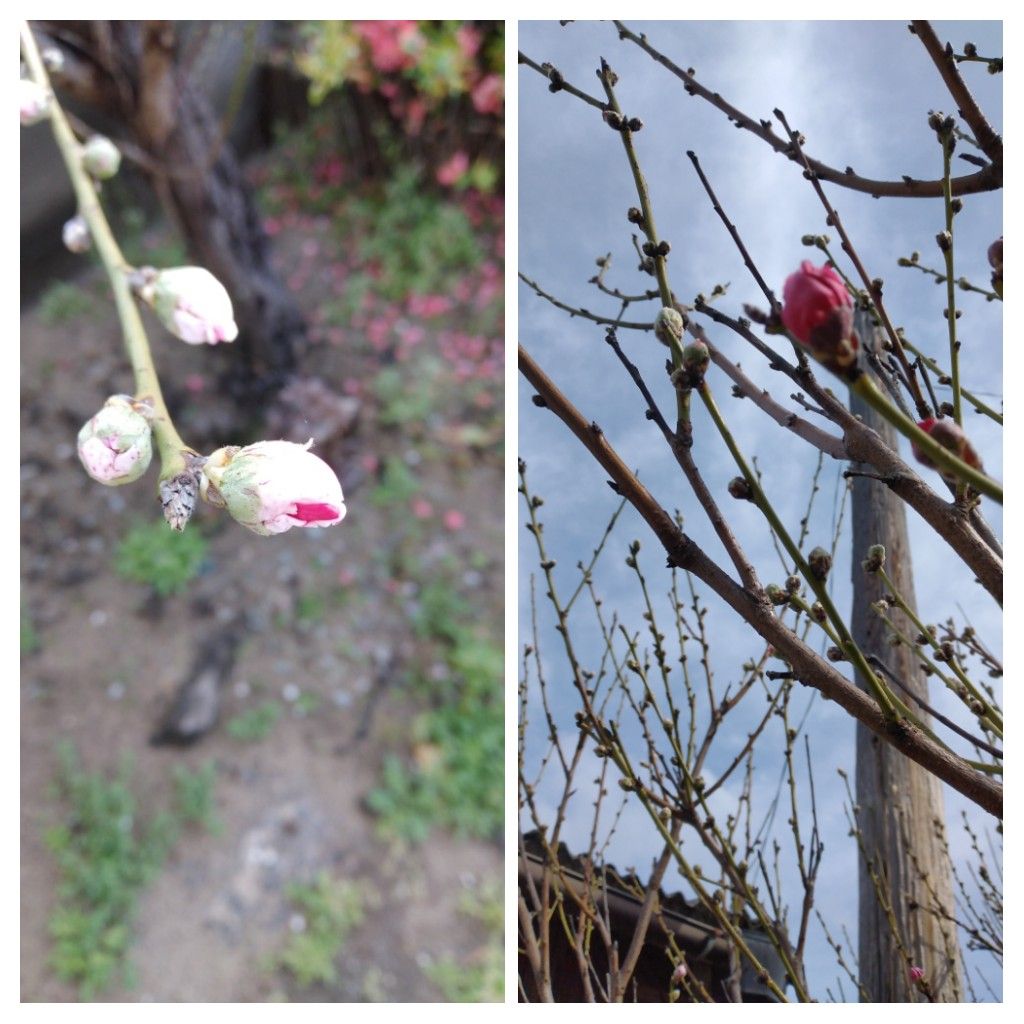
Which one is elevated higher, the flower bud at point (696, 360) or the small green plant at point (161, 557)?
the flower bud at point (696, 360)

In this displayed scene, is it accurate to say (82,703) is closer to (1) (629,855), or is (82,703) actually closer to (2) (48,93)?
(1) (629,855)

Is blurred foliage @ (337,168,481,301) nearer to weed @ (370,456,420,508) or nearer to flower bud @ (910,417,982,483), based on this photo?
weed @ (370,456,420,508)

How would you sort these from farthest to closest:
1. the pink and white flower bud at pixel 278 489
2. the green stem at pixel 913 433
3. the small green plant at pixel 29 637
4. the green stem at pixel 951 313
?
the small green plant at pixel 29 637 → the green stem at pixel 951 313 → the pink and white flower bud at pixel 278 489 → the green stem at pixel 913 433

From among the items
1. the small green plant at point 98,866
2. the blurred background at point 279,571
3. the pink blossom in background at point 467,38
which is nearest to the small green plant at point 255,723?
the blurred background at point 279,571

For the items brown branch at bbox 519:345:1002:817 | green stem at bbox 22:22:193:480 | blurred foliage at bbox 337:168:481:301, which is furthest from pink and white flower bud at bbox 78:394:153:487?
blurred foliage at bbox 337:168:481:301

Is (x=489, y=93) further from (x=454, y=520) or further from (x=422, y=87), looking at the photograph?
(x=454, y=520)

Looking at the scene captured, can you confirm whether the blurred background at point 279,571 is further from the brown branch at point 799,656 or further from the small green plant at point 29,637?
the brown branch at point 799,656
